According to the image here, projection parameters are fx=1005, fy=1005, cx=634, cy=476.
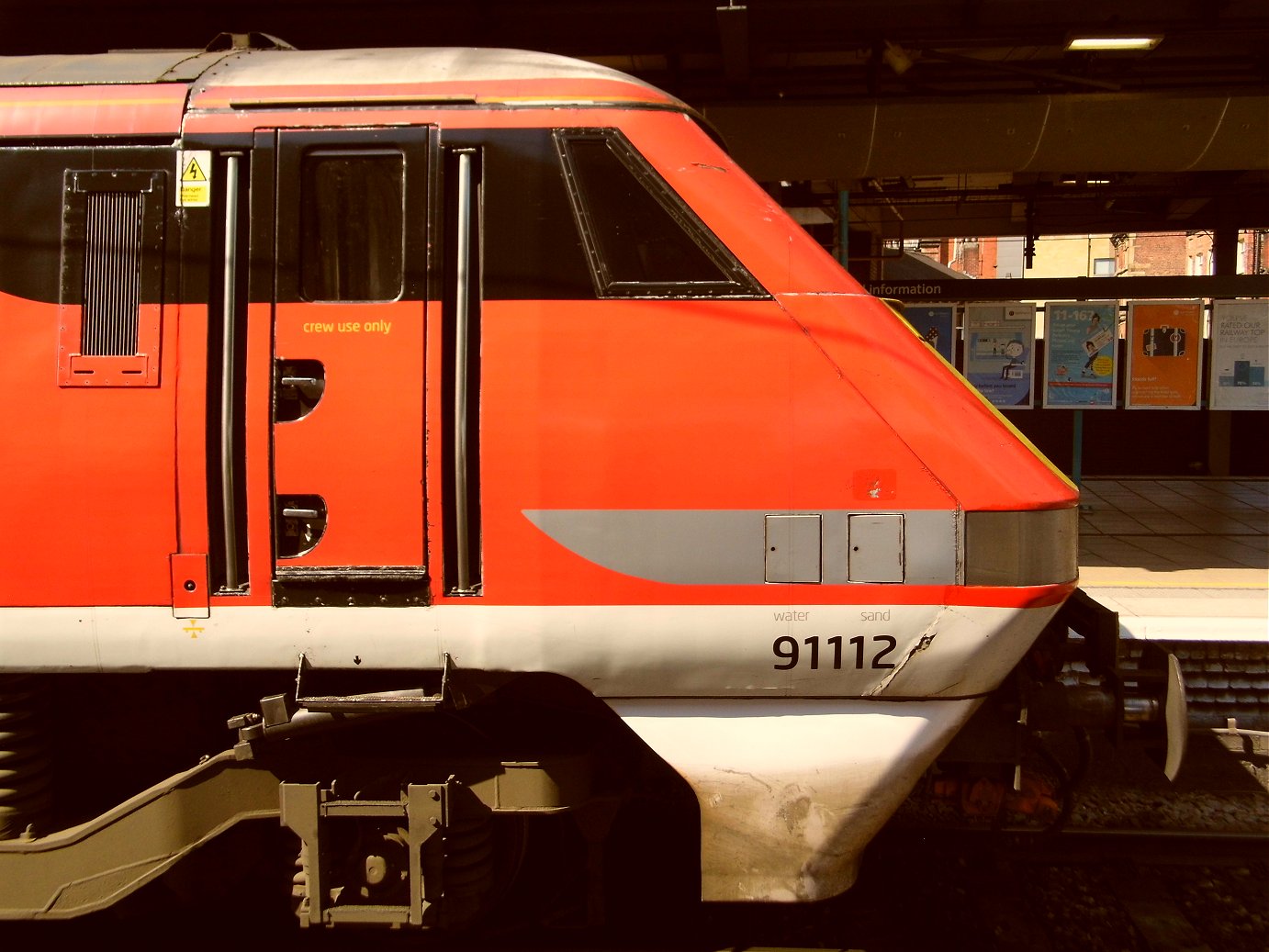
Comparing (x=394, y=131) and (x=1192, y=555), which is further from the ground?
(x=394, y=131)

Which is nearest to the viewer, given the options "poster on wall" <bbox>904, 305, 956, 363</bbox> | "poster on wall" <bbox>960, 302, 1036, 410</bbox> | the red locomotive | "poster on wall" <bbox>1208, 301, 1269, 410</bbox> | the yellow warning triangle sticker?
the red locomotive

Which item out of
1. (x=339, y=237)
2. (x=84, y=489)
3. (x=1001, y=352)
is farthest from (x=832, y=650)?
(x=1001, y=352)

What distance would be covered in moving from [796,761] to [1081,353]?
944 cm

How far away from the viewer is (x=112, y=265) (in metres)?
3.19

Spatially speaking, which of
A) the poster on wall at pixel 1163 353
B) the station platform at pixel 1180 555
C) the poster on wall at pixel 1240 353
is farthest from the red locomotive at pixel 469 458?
the poster on wall at pixel 1240 353

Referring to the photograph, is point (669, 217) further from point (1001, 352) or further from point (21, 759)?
point (1001, 352)

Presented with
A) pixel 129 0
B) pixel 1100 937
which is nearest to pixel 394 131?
pixel 1100 937

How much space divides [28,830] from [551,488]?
2156 mm

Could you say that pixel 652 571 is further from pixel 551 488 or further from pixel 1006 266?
pixel 1006 266

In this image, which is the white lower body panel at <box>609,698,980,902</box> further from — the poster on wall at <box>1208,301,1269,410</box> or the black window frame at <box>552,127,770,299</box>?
the poster on wall at <box>1208,301,1269,410</box>

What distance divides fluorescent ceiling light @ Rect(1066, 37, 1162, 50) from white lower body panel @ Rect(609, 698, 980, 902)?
275 inches

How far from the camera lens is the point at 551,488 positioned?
10.0 ft

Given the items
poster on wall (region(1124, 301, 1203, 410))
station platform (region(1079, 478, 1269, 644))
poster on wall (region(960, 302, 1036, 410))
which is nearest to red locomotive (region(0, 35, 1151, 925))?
station platform (region(1079, 478, 1269, 644))

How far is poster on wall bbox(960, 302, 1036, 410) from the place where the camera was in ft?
37.0
